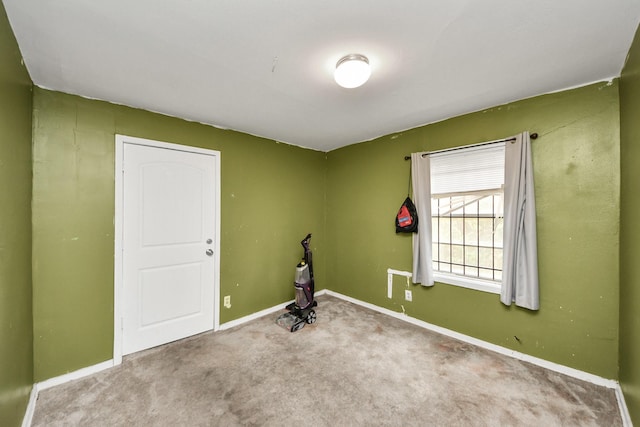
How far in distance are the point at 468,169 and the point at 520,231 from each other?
30.4 inches

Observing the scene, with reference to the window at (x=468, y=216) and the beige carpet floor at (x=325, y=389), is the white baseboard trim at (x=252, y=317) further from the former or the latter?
the window at (x=468, y=216)

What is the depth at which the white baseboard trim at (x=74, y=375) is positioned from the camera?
1853 mm

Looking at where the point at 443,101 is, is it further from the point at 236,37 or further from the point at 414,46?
the point at 236,37

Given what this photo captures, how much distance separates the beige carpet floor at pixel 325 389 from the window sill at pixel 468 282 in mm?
571

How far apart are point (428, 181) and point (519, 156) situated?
0.81 meters

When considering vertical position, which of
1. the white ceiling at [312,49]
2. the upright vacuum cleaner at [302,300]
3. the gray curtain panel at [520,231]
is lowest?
the upright vacuum cleaner at [302,300]

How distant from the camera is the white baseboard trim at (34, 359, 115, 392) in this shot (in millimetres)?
1853

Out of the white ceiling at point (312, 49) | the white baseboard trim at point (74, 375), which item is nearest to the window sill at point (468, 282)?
the white ceiling at point (312, 49)

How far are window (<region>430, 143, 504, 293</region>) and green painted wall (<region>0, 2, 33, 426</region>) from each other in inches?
128

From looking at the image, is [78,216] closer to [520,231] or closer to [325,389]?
[325,389]

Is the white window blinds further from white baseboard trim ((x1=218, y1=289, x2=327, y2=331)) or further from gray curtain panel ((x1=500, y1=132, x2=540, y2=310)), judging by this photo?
white baseboard trim ((x1=218, y1=289, x2=327, y2=331))

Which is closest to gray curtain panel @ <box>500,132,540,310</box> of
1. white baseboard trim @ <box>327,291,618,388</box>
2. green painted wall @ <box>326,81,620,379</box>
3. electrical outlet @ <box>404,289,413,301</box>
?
green painted wall @ <box>326,81,620,379</box>

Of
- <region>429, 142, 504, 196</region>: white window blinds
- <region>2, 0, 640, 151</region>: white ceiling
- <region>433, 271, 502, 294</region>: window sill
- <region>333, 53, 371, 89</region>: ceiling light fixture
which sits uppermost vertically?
<region>2, 0, 640, 151</region>: white ceiling

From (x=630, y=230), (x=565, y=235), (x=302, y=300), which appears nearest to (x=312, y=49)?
(x=630, y=230)
